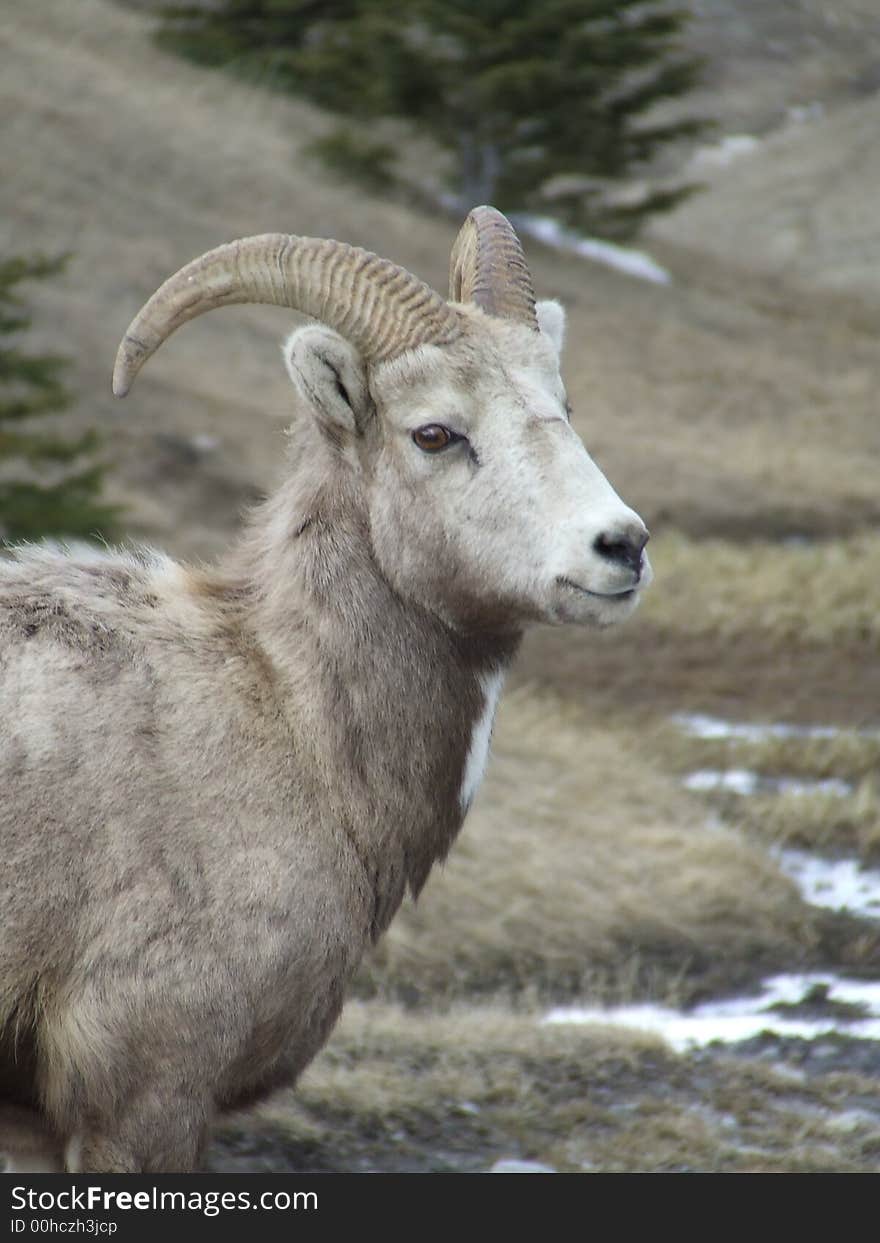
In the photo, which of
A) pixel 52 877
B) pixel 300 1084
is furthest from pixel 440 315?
pixel 300 1084

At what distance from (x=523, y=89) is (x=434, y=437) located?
2315 cm

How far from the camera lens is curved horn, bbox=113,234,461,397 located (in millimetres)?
4910

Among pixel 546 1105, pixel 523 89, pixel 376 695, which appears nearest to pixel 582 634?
pixel 546 1105

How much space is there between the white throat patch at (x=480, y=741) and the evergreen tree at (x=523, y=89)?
22.7 metres

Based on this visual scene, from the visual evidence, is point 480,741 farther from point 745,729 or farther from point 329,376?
point 745,729

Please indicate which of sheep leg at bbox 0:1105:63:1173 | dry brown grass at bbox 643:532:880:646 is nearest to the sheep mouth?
sheep leg at bbox 0:1105:63:1173

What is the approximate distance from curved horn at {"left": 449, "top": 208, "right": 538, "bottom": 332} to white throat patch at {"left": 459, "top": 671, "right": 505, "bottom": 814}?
1141 millimetres

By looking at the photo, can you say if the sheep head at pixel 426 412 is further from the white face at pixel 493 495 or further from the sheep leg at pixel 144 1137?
the sheep leg at pixel 144 1137

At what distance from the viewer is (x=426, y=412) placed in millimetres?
4828

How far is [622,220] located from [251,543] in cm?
2512

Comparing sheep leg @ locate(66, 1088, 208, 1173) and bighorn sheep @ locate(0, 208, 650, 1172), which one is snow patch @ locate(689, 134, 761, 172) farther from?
sheep leg @ locate(66, 1088, 208, 1173)

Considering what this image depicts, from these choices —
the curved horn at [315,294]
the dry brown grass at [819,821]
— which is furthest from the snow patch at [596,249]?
the curved horn at [315,294]

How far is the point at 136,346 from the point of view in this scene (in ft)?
16.1

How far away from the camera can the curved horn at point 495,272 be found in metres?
5.20
